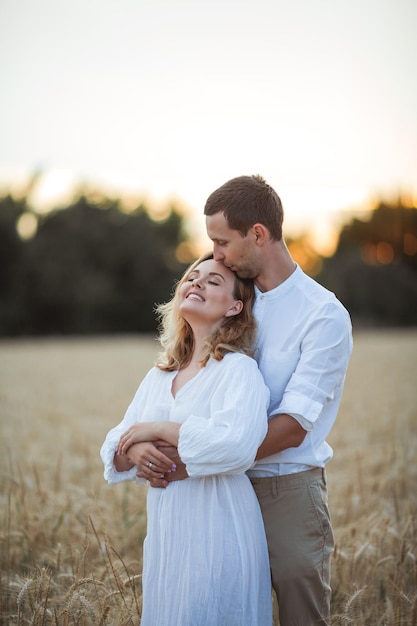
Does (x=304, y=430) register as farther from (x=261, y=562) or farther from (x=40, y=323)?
(x=40, y=323)

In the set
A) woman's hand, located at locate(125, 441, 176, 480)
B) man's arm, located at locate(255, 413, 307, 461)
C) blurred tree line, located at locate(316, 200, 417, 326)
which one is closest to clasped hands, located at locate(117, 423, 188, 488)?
woman's hand, located at locate(125, 441, 176, 480)

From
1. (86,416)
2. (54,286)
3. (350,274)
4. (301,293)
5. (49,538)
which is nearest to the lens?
(301,293)

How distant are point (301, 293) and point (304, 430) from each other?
68cm

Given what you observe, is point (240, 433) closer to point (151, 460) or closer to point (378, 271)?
point (151, 460)

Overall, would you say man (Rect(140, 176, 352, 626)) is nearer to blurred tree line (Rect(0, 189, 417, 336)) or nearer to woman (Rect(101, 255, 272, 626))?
woman (Rect(101, 255, 272, 626))

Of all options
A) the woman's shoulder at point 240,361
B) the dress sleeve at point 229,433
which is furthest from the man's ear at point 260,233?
the dress sleeve at point 229,433

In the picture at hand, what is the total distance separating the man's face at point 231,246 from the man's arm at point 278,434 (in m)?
0.76

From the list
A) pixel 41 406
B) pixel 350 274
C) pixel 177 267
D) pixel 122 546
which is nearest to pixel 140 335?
pixel 177 267

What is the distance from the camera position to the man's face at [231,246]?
130 inches

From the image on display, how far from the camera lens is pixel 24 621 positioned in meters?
3.42

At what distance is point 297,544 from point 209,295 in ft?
4.10

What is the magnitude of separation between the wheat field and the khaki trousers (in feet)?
0.52

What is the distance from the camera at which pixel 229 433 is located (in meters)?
2.85

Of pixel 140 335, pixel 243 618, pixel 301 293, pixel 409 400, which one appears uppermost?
pixel 301 293
